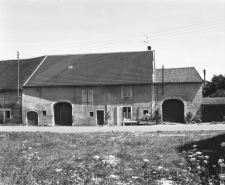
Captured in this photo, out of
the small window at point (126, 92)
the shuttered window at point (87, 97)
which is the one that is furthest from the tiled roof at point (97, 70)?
the shuttered window at point (87, 97)

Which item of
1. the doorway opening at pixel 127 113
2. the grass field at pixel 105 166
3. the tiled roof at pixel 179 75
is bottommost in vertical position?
the grass field at pixel 105 166

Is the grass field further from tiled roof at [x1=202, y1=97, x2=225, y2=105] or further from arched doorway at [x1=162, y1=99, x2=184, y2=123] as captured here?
tiled roof at [x1=202, y1=97, x2=225, y2=105]

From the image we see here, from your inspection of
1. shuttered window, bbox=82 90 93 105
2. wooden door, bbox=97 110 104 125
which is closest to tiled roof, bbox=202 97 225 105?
wooden door, bbox=97 110 104 125

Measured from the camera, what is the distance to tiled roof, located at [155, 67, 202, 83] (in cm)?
2774

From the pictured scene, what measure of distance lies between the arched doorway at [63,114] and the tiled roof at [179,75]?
31.3 feet

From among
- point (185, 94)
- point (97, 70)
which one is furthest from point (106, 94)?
point (185, 94)

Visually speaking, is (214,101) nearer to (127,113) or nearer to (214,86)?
(127,113)

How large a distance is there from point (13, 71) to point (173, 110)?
1895cm

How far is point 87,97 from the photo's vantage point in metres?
28.8

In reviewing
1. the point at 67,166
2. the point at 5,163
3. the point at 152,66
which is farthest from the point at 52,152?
the point at 152,66

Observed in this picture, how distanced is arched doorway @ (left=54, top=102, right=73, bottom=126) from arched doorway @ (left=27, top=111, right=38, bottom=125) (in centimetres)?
214

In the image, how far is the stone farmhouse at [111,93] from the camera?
27.8 meters

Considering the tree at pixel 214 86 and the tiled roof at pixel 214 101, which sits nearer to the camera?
the tiled roof at pixel 214 101

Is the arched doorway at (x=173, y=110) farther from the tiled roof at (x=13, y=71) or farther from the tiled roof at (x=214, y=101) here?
the tiled roof at (x=13, y=71)
